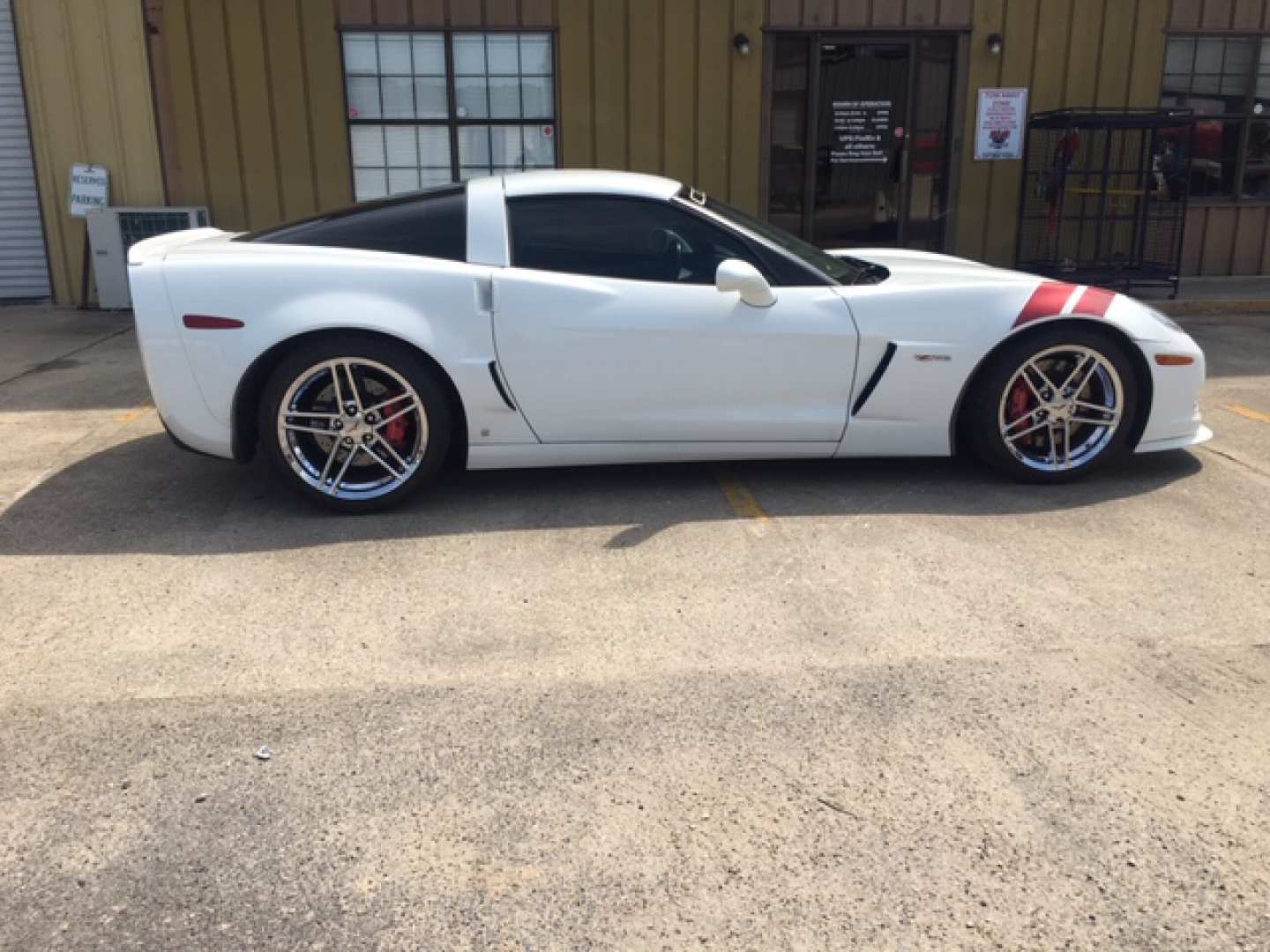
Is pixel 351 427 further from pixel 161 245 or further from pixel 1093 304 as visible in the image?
pixel 1093 304

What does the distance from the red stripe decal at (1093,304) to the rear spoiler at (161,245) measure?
150 inches

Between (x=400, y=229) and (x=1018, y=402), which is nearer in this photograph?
(x=400, y=229)

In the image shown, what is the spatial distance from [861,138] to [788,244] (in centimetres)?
661

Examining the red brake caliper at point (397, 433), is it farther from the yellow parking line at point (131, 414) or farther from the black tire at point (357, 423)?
the yellow parking line at point (131, 414)

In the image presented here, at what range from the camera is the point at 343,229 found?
4633 millimetres

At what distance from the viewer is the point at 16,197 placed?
10.4m

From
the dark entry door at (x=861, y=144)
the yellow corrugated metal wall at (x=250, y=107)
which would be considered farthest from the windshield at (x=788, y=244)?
the yellow corrugated metal wall at (x=250, y=107)

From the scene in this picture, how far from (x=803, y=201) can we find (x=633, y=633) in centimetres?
827

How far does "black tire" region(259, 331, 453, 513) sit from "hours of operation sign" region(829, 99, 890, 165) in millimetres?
7495

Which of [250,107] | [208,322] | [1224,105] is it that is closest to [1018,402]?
[208,322]

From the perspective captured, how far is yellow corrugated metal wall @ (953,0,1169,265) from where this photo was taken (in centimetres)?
1061

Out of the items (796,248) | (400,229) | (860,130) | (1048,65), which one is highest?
(1048,65)

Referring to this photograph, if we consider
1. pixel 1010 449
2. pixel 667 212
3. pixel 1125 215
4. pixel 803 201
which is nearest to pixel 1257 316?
pixel 1125 215

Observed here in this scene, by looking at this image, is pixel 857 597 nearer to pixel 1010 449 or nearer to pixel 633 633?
pixel 633 633
